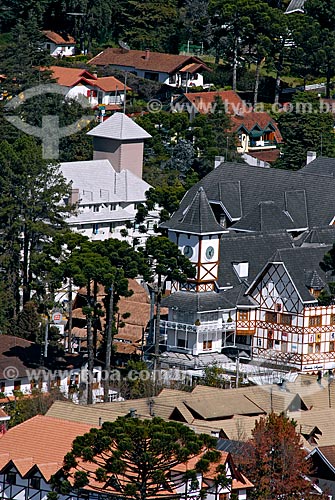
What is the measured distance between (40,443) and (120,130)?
4232 cm

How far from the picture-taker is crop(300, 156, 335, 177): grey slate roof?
99.8 meters

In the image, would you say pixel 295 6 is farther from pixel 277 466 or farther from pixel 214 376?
pixel 277 466

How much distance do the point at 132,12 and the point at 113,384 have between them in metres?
60.3

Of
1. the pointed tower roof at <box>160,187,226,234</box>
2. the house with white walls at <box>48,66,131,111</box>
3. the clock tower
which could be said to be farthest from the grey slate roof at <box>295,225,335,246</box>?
the house with white walls at <box>48,66,131,111</box>

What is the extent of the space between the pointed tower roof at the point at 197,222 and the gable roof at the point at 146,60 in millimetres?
43732

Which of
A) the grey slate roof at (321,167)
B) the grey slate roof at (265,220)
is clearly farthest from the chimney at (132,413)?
the grey slate roof at (321,167)

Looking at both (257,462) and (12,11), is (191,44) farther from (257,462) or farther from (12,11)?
(257,462)

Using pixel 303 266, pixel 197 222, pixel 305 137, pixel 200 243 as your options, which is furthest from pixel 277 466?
pixel 305 137

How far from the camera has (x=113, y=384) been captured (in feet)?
257

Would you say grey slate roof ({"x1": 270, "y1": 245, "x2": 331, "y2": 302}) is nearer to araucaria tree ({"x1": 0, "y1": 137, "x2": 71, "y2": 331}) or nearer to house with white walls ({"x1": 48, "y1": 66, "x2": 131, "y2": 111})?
araucaria tree ({"x1": 0, "y1": 137, "x2": 71, "y2": 331})

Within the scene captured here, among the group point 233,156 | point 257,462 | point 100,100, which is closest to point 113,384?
point 257,462

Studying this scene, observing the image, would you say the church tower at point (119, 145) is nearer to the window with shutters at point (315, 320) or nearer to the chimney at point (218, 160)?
the chimney at point (218, 160)

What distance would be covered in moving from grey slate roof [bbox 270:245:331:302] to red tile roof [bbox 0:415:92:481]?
20158mm

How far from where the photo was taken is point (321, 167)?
100250 mm
